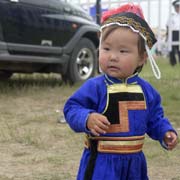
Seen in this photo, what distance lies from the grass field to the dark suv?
0.46 meters

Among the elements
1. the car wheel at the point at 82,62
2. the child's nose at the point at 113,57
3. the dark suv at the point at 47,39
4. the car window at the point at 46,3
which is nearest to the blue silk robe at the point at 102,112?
the child's nose at the point at 113,57

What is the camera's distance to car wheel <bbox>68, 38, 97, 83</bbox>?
8.22 meters

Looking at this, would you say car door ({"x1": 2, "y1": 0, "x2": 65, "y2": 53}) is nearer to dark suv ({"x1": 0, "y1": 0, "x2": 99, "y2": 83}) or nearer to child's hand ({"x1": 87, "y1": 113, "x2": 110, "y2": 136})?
dark suv ({"x1": 0, "y1": 0, "x2": 99, "y2": 83})

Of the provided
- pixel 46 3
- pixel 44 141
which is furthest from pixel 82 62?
pixel 44 141

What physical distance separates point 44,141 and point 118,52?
95.6 inches

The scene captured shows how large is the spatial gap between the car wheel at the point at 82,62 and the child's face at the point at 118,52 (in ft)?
18.5

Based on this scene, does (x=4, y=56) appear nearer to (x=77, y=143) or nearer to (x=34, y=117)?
(x=34, y=117)

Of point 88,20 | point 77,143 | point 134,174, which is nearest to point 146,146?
point 77,143

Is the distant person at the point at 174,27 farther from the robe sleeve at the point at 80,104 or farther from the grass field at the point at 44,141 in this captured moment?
the robe sleeve at the point at 80,104

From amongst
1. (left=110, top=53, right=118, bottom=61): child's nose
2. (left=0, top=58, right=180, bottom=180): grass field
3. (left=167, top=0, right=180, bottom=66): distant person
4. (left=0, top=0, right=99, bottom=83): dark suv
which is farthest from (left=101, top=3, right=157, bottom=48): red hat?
(left=167, top=0, right=180, bottom=66): distant person

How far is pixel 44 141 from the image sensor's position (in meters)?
4.79

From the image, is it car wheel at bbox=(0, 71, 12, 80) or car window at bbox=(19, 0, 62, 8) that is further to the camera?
car wheel at bbox=(0, 71, 12, 80)

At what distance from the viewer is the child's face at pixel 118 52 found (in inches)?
98.2

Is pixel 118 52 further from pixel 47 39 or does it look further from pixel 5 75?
pixel 5 75
